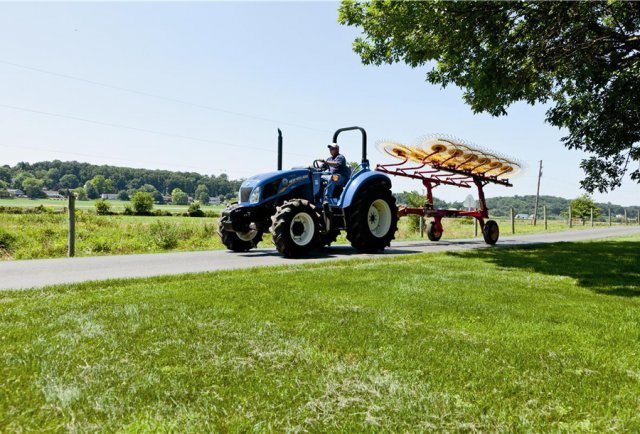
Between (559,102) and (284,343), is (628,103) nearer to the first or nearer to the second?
(559,102)

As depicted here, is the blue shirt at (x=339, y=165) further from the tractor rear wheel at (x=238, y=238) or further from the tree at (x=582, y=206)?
the tree at (x=582, y=206)

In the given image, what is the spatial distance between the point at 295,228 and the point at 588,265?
5822mm

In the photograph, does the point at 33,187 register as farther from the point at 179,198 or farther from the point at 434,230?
the point at 434,230

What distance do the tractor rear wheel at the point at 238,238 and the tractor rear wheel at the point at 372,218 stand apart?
2.25 metres

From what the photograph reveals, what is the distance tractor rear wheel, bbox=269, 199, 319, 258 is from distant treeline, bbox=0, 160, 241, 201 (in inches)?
2963

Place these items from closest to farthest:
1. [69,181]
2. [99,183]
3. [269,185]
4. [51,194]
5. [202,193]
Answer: [269,185] → [202,193] → [51,194] → [69,181] → [99,183]

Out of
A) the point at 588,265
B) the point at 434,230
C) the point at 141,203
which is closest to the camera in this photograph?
the point at 588,265

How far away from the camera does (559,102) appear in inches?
480

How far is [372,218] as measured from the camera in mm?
11414

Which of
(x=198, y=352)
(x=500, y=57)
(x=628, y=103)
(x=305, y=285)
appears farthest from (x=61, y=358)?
(x=628, y=103)

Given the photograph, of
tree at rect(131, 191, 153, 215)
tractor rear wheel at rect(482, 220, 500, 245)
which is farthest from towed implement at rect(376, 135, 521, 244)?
tree at rect(131, 191, 153, 215)

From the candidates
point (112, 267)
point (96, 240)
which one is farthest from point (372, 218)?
point (96, 240)

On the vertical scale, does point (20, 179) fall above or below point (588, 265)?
above

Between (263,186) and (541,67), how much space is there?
638cm
